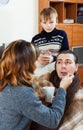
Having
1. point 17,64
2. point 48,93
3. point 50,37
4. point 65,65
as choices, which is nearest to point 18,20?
point 50,37

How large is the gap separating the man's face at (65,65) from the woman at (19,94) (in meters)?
0.47

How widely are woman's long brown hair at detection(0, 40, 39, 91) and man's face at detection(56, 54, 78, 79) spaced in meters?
0.49

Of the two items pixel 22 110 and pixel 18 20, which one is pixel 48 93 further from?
pixel 18 20

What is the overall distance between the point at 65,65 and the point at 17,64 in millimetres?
573

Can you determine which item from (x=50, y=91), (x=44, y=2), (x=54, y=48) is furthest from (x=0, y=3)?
(x=50, y=91)

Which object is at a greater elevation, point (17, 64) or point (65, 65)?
point (17, 64)

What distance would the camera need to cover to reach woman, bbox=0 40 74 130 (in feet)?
3.71

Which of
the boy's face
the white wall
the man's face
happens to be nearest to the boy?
the boy's face

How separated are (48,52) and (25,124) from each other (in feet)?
3.98

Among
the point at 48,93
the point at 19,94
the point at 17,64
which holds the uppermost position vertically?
the point at 17,64

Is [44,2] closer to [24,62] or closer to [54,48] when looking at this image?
[54,48]

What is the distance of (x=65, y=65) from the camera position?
166 cm

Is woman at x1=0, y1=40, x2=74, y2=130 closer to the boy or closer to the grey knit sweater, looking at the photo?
the grey knit sweater

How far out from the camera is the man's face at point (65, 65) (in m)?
1.64
